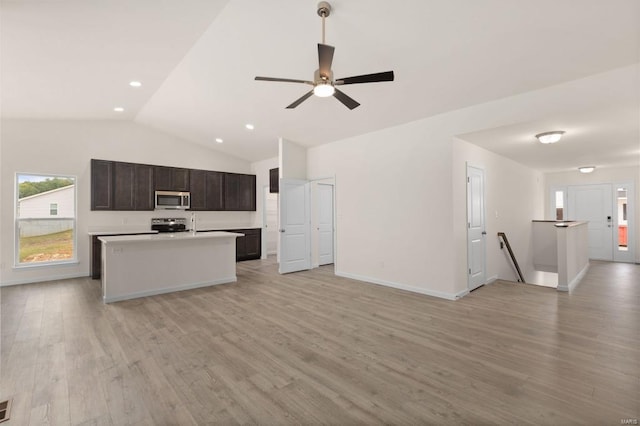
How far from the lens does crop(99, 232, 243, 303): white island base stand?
4445mm

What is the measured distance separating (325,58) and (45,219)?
6.67 metres

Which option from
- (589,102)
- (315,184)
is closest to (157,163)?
(315,184)

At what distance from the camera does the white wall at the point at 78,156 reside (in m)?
5.48

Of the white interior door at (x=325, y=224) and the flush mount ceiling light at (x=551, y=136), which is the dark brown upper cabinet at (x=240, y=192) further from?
the flush mount ceiling light at (x=551, y=136)

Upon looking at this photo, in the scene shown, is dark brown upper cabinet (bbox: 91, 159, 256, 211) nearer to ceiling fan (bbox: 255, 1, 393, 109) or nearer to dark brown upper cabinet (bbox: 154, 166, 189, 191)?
dark brown upper cabinet (bbox: 154, 166, 189, 191)

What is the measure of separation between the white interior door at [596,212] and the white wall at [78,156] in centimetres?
1048

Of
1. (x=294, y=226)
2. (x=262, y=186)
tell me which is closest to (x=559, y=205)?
(x=294, y=226)

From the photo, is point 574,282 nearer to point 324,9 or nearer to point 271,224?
point 324,9

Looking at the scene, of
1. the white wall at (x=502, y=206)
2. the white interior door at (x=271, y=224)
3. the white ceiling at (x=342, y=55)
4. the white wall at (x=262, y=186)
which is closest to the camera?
the white ceiling at (x=342, y=55)

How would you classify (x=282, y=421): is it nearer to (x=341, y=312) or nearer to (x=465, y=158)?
(x=341, y=312)

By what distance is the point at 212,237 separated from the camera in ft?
17.4

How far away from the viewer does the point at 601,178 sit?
7789mm

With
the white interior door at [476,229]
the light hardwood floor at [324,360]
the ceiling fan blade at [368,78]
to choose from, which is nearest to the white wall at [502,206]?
the white interior door at [476,229]

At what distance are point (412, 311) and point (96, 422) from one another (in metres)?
3.33
